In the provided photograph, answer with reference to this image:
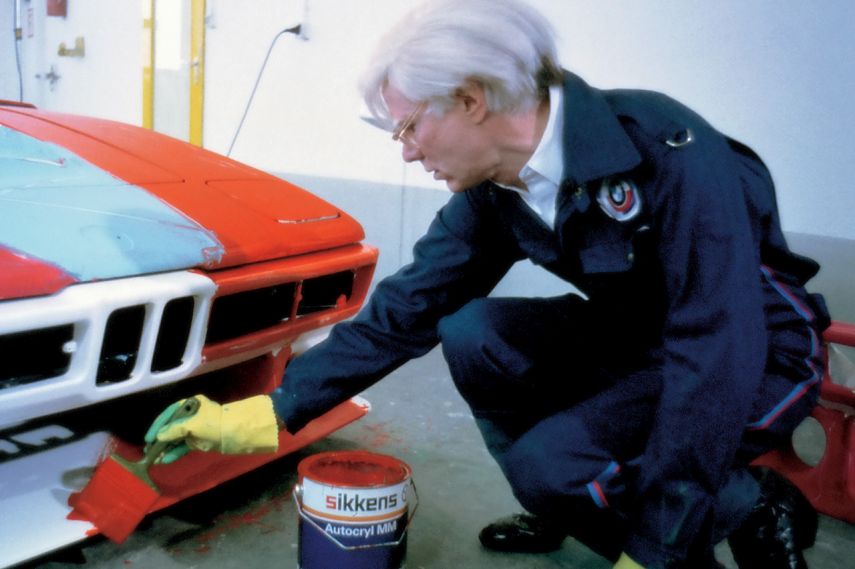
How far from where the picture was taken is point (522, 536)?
1.37 meters

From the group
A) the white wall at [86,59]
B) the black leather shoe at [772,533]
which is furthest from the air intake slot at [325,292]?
the white wall at [86,59]

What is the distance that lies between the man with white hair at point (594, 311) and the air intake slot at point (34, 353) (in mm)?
179

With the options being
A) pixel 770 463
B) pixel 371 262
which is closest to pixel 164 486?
pixel 371 262

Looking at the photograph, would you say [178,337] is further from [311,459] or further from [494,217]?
[494,217]

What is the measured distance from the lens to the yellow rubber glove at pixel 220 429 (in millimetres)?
1138

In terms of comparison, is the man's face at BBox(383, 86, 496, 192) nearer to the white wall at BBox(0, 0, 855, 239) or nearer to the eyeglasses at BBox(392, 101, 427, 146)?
the eyeglasses at BBox(392, 101, 427, 146)

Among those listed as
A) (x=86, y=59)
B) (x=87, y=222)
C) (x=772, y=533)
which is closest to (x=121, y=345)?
(x=87, y=222)

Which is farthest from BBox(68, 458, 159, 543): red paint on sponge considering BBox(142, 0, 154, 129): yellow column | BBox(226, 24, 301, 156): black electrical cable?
BBox(142, 0, 154, 129): yellow column

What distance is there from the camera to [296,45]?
3.40 metres

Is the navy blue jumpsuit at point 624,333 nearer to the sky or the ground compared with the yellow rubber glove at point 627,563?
nearer to the sky

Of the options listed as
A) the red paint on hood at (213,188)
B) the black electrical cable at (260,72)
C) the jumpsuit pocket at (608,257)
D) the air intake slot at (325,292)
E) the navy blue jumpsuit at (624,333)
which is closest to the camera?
the navy blue jumpsuit at (624,333)

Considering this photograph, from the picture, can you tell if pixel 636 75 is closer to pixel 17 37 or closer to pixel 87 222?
pixel 87 222

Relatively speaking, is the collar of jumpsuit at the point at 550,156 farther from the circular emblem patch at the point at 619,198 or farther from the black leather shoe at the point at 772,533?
the black leather shoe at the point at 772,533

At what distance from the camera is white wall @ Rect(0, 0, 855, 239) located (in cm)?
210
